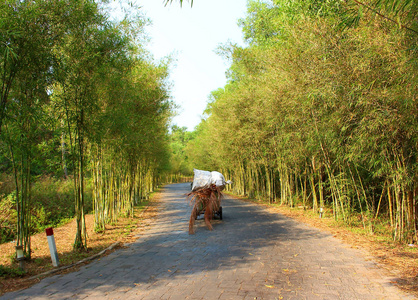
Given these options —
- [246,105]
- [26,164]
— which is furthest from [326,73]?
[246,105]

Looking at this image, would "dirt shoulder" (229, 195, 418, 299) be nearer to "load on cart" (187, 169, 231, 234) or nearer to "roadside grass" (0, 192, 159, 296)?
"load on cart" (187, 169, 231, 234)

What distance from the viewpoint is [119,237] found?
27.4 ft

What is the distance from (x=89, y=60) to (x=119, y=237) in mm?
4659

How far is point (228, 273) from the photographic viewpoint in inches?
185

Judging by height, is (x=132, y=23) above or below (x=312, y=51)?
above

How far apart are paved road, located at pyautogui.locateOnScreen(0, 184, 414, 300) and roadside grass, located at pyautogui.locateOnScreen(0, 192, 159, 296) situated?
0.42m

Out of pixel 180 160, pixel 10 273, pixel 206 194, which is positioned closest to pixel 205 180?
pixel 206 194

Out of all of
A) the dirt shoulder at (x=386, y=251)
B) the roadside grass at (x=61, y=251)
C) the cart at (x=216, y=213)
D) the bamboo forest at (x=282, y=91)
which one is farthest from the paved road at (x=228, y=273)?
the cart at (x=216, y=213)

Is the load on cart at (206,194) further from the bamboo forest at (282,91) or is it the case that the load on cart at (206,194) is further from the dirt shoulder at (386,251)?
the dirt shoulder at (386,251)

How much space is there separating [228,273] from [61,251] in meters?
4.25

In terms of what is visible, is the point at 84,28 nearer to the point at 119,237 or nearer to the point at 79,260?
the point at 79,260

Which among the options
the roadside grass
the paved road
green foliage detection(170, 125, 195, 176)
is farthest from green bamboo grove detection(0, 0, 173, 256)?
green foliage detection(170, 125, 195, 176)

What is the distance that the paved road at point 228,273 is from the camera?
3914 mm

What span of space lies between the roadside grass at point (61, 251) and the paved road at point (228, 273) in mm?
416
